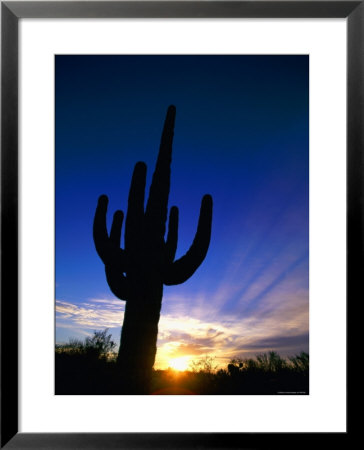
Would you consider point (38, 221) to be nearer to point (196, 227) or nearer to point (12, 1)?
point (196, 227)

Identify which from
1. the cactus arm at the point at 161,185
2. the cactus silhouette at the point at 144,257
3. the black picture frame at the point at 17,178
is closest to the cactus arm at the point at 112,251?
the cactus silhouette at the point at 144,257

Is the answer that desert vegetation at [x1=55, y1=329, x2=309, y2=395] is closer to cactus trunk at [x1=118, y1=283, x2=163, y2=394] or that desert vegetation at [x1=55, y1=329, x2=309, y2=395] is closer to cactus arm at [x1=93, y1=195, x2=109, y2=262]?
cactus trunk at [x1=118, y1=283, x2=163, y2=394]

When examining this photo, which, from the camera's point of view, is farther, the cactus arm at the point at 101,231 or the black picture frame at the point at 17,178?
the cactus arm at the point at 101,231

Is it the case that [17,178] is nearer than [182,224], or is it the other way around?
[17,178]

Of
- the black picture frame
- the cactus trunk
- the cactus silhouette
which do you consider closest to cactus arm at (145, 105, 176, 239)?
the cactus silhouette

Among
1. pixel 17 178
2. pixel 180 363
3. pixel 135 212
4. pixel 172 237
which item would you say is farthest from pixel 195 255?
pixel 17 178

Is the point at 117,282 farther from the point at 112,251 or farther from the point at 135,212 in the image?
the point at 135,212

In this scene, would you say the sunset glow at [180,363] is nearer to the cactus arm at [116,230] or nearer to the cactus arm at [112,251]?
the cactus arm at [112,251]
